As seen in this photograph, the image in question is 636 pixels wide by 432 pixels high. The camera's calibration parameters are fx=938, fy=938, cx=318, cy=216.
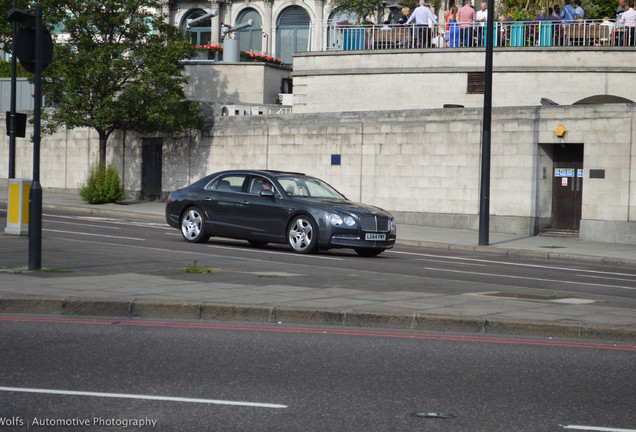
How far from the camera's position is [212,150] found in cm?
3356

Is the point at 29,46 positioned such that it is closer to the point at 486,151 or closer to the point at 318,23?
the point at 486,151

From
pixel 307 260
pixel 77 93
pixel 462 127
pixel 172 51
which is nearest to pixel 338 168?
pixel 462 127

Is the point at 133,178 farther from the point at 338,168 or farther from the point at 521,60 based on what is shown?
the point at 521,60

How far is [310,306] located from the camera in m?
9.72

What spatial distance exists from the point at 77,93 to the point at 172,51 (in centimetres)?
364

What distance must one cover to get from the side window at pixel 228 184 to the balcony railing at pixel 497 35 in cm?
1809

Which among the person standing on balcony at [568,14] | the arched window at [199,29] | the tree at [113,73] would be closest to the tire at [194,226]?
the tree at [113,73]

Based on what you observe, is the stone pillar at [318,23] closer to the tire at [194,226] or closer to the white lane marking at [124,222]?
the white lane marking at [124,222]

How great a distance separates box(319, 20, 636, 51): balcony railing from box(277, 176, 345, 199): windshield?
57.7 feet

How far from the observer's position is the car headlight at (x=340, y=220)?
1708 centimetres

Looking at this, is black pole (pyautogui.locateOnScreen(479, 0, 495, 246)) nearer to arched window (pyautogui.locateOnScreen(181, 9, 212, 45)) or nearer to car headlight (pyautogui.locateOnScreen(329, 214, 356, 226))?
car headlight (pyautogui.locateOnScreen(329, 214, 356, 226))

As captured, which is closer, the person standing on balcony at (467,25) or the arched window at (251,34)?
the person standing on balcony at (467,25)

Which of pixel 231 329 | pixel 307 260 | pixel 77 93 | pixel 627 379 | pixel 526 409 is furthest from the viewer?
pixel 77 93

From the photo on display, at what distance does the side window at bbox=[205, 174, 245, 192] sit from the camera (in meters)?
18.7
